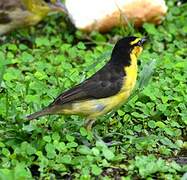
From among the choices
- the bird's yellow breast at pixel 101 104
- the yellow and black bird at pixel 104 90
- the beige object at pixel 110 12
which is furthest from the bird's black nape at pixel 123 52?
the beige object at pixel 110 12

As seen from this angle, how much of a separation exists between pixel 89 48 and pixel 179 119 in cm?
204

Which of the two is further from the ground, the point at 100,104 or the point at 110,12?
the point at 110,12

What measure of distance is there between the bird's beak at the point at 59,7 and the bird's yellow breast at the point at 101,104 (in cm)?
255

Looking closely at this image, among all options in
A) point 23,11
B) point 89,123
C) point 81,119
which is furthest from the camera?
point 23,11

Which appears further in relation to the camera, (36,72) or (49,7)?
(49,7)

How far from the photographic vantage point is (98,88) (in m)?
5.34

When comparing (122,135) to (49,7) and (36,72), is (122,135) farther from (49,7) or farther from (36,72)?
(49,7)

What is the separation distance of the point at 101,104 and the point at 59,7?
2.77m

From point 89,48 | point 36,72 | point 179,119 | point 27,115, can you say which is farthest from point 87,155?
point 89,48

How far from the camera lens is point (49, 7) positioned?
8.00m

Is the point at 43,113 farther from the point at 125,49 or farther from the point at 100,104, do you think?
the point at 125,49

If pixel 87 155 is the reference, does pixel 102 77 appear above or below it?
above

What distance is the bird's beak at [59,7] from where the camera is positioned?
309 inches

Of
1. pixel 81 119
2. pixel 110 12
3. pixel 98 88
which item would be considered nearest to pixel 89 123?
pixel 81 119
